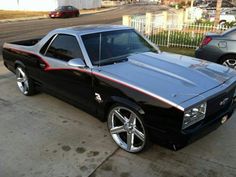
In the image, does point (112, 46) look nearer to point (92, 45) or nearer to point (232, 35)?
point (92, 45)

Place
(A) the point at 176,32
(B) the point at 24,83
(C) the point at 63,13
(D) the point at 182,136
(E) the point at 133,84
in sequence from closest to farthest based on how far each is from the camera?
(D) the point at 182,136 → (E) the point at 133,84 → (B) the point at 24,83 → (A) the point at 176,32 → (C) the point at 63,13

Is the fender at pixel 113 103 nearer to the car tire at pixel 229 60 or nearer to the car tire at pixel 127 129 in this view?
the car tire at pixel 127 129

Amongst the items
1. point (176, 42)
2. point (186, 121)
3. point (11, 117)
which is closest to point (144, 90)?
point (186, 121)

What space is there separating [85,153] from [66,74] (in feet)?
4.46

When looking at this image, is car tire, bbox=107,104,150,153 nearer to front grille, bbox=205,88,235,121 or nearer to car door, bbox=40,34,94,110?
car door, bbox=40,34,94,110

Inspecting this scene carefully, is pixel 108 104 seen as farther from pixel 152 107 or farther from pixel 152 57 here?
pixel 152 57

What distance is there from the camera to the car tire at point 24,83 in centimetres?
561

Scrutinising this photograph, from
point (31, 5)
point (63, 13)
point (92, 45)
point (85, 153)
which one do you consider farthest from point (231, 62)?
point (31, 5)

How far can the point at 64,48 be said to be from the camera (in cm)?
459

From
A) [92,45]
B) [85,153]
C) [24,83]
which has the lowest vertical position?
[85,153]

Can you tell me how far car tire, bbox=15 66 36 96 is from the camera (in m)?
5.61

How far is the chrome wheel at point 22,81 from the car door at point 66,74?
0.81 metres

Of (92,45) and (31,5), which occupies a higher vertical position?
(31,5)

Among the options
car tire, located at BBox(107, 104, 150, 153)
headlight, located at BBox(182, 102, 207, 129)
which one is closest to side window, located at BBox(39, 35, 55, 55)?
car tire, located at BBox(107, 104, 150, 153)
